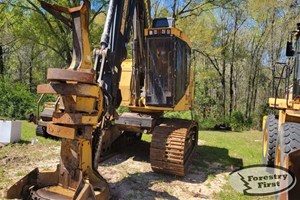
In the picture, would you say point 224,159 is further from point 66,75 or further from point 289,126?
point 66,75

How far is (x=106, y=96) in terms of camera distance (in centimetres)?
435

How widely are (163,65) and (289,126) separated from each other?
2891 millimetres

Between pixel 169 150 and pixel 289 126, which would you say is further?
pixel 169 150

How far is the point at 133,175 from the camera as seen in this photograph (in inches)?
226

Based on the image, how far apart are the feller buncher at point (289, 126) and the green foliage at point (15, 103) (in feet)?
36.2

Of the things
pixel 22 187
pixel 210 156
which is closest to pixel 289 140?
pixel 22 187

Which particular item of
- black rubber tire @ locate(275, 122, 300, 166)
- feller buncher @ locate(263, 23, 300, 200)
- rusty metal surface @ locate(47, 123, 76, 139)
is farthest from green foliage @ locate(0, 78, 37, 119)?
black rubber tire @ locate(275, 122, 300, 166)

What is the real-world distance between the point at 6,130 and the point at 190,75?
15.5ft

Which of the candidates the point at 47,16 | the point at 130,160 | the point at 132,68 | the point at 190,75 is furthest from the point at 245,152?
the point at 47,16

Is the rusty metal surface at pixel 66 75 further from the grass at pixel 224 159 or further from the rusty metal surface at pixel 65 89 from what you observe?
the grass at pixel 224 159

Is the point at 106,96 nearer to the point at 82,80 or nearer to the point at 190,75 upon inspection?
the point at 82,80

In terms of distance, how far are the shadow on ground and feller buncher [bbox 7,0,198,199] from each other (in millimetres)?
266

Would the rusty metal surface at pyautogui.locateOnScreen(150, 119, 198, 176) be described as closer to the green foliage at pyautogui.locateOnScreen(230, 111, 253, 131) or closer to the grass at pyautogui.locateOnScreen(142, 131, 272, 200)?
the grass at pyautogui.locateOnScreen(142, 131, 272, 200)

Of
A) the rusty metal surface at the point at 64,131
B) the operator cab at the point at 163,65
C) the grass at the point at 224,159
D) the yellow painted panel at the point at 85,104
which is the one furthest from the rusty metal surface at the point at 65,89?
the grass at the point at 224,159
